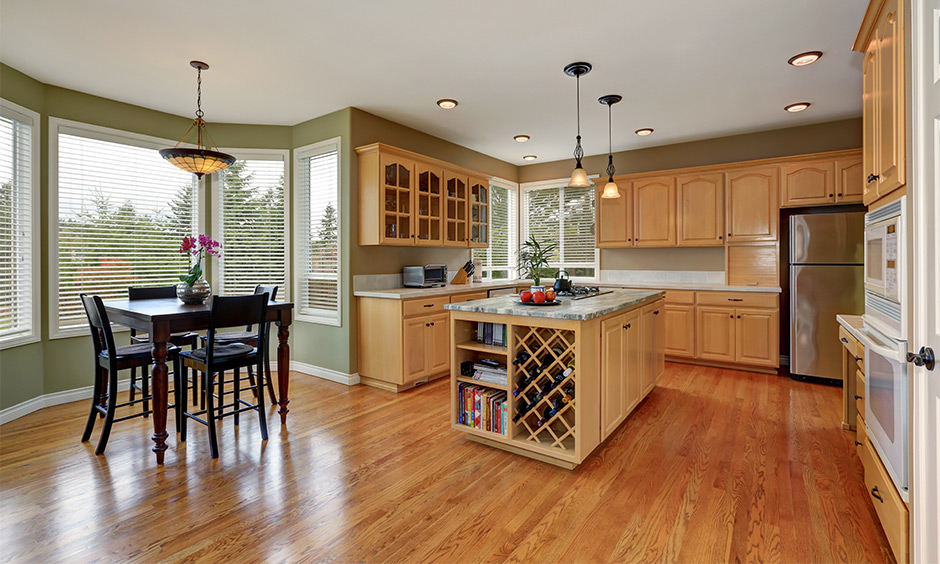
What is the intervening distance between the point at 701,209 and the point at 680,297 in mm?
1032

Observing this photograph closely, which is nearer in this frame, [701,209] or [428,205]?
[428,205]

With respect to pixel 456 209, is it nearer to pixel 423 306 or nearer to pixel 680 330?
pixel 423 306

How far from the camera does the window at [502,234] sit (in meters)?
6.34

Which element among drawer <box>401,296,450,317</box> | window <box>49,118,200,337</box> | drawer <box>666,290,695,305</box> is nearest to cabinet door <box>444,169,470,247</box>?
drawer <box>401,296,450,317</box>

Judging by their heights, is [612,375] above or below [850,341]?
below

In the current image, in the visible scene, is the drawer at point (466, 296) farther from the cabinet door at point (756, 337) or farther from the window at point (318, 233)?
the cabinet door at point (756, 337)

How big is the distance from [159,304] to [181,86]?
5.87ft

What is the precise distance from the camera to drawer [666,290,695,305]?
16.3 ft

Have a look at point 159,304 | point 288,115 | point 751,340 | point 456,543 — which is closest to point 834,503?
point 456,543

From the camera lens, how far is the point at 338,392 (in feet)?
13.5

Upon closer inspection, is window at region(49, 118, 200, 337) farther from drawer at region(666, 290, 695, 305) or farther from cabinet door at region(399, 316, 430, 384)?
drawer at region(666, 290, 695, 305)

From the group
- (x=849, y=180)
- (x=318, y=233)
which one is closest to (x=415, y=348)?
(x=318, y=233)

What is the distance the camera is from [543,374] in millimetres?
2633

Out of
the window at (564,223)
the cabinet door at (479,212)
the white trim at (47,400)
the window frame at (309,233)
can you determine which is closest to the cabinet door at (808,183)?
the window at (564,223)
